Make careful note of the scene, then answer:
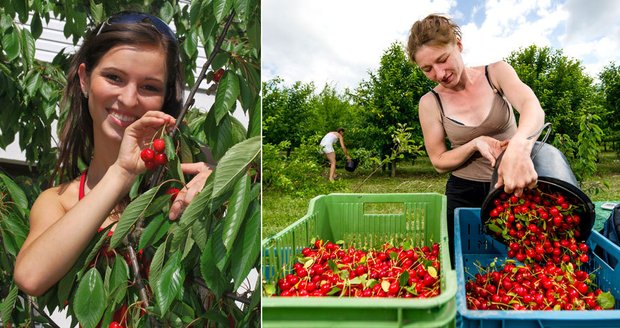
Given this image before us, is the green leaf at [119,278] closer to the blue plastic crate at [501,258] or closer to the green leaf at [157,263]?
the green leaf at [157,263]

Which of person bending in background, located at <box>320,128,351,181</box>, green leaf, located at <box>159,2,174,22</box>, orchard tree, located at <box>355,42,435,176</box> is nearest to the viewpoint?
green leaf, located at <box>159,2,174,22</box>

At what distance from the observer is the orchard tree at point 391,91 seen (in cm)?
488

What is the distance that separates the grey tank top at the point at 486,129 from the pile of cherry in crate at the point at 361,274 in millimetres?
353

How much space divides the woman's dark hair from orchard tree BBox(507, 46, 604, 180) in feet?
7.95

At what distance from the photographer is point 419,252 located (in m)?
1.71

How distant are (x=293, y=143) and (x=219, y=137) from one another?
10.9ft

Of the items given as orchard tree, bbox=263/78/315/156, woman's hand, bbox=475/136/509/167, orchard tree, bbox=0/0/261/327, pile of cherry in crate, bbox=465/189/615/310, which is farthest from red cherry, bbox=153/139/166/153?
orchard tree, bbox=263/78/315/156

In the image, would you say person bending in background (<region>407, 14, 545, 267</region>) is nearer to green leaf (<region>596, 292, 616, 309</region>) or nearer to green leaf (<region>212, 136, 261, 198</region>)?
green leaf (<region>596, 292, 616, 309</region>)

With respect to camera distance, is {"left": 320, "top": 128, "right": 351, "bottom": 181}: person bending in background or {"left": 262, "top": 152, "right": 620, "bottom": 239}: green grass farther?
{"left": 320, "top": 128, "right": 351, "bottom": 181}: person bending in background

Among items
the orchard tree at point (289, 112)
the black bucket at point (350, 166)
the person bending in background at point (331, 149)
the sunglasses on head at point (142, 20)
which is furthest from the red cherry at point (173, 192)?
the orchard tree at point (289, 112)

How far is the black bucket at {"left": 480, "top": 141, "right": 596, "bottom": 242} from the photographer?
51.4 inches

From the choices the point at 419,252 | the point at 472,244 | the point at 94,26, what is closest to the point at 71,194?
the point at 94,26

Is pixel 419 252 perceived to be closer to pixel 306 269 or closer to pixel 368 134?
pixel 306 269

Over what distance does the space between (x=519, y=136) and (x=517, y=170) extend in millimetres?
179
